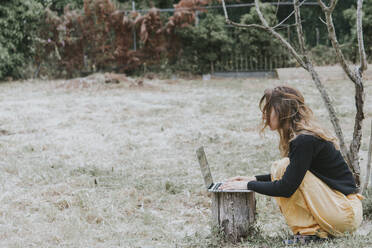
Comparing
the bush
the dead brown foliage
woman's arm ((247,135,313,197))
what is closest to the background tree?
woman's arm ((247,135,313,197))

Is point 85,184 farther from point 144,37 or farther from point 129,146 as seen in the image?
point 144,37

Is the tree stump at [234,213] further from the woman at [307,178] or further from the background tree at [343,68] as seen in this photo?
the background tree at [343,68]

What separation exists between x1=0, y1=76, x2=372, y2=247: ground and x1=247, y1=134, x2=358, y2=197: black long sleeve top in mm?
347

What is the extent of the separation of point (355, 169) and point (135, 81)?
8965 millimetres

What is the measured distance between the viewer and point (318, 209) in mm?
2578

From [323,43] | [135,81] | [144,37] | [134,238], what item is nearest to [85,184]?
[134,238]

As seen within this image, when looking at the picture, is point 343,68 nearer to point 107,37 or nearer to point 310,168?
point 310,168

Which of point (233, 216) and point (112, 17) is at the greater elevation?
point (112, 17)

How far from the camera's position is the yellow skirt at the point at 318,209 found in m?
2.58

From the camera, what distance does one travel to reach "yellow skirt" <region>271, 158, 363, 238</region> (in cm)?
258

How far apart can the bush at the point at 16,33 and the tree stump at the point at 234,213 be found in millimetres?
11715

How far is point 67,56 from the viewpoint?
13.8m

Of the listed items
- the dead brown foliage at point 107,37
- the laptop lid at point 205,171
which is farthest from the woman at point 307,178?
the dead brown foliage at point 107,37

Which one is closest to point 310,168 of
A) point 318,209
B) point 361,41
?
point 318,209
